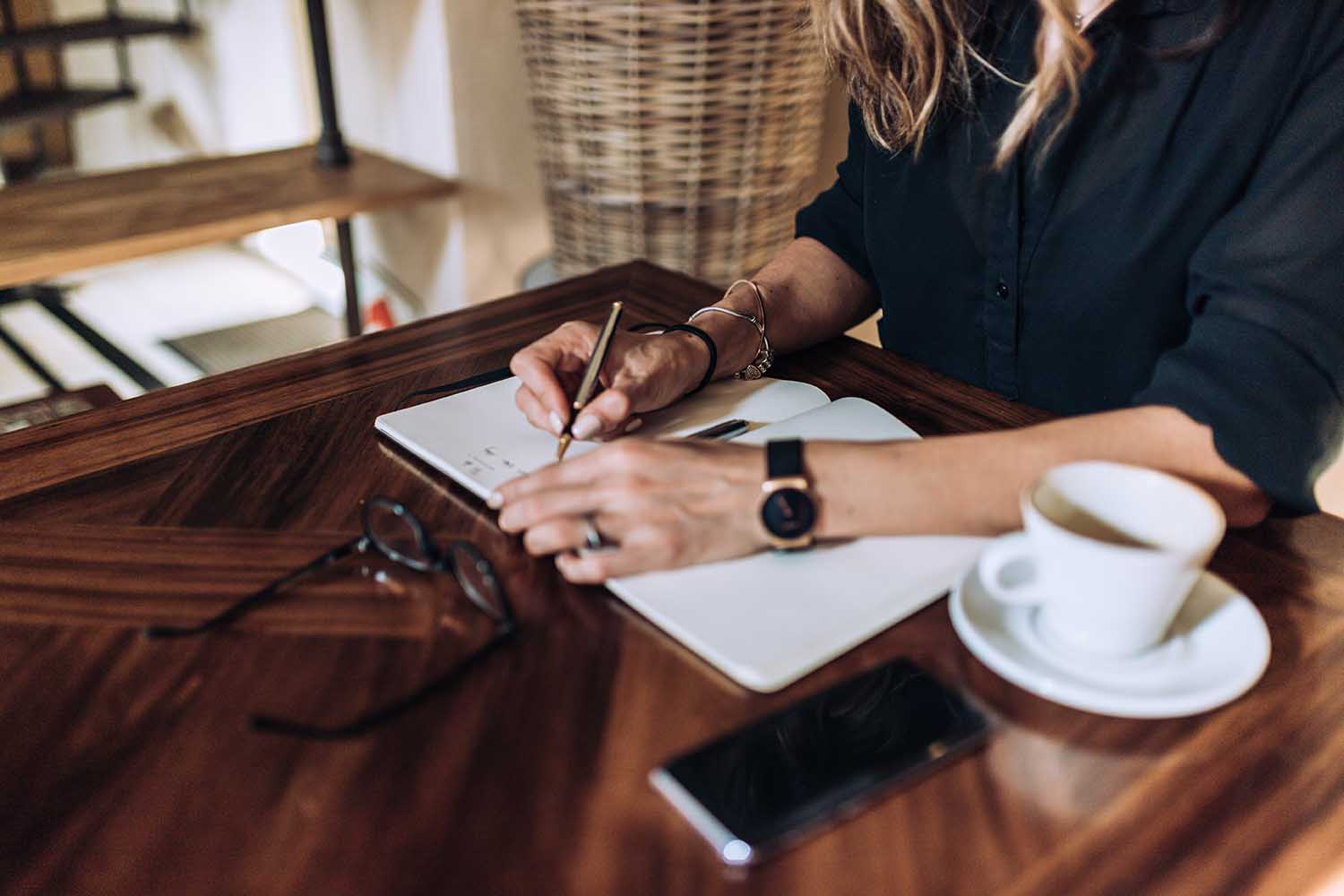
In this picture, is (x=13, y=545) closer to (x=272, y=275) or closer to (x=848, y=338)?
(x=848, y=338)

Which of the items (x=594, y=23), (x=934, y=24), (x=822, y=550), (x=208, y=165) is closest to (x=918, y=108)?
(x=934, y=24)

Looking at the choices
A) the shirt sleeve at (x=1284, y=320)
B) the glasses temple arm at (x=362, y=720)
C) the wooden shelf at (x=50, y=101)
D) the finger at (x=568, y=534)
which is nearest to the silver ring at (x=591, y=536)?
the finger at (x=568, y=534)

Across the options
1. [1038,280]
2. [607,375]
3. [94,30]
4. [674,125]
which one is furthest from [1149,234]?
[94,30]

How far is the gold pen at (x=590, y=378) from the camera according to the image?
733 millimetres

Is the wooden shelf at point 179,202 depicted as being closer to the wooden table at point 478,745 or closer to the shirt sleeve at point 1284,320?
the wooden table at point 478,745

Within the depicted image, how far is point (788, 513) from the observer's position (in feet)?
2.02

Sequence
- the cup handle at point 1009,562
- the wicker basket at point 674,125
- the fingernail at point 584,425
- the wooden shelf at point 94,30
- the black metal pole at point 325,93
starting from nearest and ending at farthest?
the cup handle at point 1009,562 < the fingernail at point 584,425 < the wicker basket at point 674,125 < the black metal pole at point 325,93 < the wooden shelf at point 94,30

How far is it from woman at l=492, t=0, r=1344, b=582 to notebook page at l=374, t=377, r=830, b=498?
0.02 m

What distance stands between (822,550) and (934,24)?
0.49 metres

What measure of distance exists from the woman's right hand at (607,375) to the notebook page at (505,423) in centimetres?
1

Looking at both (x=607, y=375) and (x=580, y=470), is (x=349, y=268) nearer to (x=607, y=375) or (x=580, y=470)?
(x=607, y=375)

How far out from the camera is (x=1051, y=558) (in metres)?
0.52

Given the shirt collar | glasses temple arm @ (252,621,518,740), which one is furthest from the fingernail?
the shirt collar

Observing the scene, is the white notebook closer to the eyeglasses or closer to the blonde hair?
the eyeglasses
